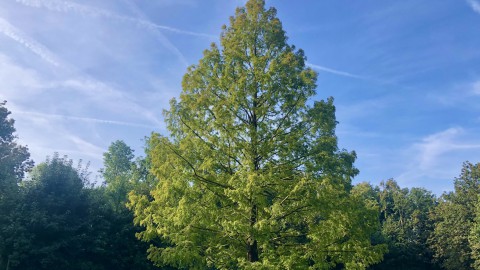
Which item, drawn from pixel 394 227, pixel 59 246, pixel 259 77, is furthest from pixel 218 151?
pixel 394 227

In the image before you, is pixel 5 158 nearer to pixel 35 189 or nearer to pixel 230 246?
pixel 35 189

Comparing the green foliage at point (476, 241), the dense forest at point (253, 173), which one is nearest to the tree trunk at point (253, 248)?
the dense forest at point (253, 173)

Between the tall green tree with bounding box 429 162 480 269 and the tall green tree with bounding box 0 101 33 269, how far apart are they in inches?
1581

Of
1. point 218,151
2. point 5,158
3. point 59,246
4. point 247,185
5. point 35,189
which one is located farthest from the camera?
Answer: point 5,158

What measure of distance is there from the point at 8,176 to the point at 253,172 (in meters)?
26.5

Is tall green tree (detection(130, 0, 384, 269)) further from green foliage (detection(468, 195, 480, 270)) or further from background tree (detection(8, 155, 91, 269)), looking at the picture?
green foliage (detection(468, 195, 480, 270))

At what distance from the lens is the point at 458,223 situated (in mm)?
40844

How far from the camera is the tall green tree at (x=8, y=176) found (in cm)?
2377

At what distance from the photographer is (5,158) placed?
1387 inches

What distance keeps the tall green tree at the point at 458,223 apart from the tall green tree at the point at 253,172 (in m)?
34.9

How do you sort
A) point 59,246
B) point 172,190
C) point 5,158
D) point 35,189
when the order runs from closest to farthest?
point 172,190 < point 59,246 < point 35,189 < point 5,158

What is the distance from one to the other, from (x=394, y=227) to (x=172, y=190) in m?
45.5

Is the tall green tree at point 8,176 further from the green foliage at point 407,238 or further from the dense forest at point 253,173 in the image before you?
the green foliage at point 407,238

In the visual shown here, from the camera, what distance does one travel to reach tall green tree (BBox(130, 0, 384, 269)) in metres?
10.8
